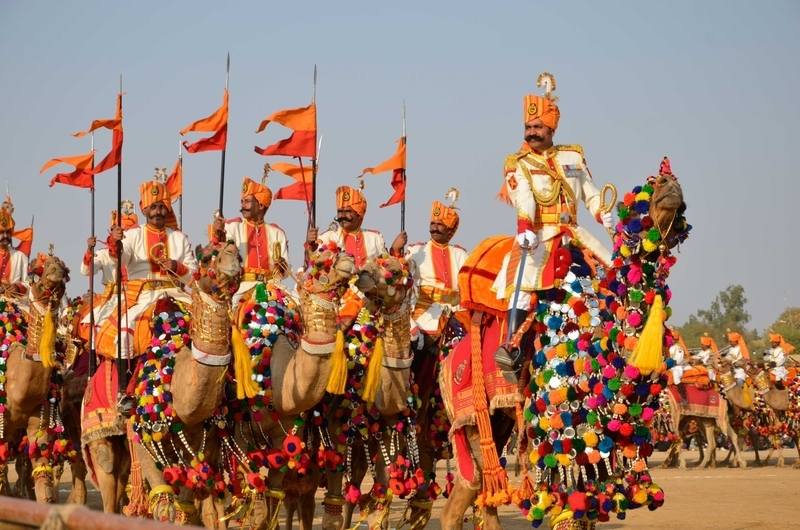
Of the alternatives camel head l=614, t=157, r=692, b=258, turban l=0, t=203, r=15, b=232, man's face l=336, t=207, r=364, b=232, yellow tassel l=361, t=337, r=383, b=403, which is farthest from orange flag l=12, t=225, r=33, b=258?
camel head l=614, t=157, r=692, b=258

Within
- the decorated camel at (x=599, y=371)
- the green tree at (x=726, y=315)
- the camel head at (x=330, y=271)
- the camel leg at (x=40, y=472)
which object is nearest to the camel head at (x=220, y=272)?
the camel head at (x=330, y=271)

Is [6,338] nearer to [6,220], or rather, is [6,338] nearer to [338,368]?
[6,220]

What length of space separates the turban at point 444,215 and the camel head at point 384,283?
2.50 meters

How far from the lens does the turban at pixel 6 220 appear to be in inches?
A: 652

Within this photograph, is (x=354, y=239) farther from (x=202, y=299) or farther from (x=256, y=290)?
(x=202, y=299)

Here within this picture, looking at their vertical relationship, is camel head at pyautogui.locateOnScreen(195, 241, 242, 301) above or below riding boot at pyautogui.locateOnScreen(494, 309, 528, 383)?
above

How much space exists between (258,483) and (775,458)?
73.6 feet

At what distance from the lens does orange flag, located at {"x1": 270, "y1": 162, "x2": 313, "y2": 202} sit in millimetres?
15125

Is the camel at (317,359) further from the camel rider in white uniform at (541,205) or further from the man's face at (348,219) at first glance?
the man's face at (348,219)

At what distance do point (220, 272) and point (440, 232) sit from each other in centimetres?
412

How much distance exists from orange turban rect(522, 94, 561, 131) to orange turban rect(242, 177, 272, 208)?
15.2 ft

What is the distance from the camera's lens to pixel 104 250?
46.3ft

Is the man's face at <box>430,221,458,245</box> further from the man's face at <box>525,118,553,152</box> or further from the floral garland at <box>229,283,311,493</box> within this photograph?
the man's face at <box>525,118,553,152</box>

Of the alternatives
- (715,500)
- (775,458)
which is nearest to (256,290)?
(715,500)
